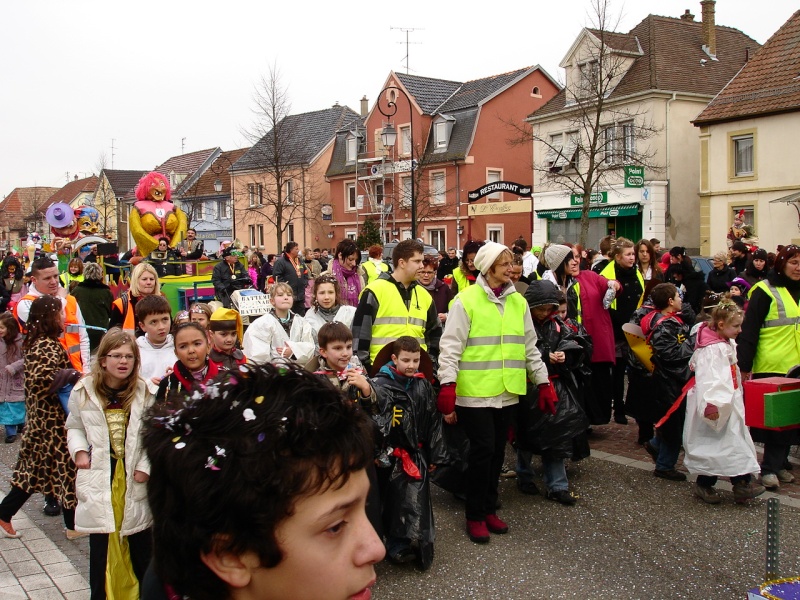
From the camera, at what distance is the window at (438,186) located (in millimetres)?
42000

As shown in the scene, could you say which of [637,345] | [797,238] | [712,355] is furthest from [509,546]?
[797,238]

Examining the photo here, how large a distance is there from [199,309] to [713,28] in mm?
32715

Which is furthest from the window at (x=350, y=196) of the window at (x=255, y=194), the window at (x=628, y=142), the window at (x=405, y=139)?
the window at (x=628, y=142)

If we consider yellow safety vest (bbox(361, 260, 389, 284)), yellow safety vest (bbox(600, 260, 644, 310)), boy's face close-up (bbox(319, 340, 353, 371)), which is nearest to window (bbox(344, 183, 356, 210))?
yellow safety vest (bbox(361, 260, 389, 284))

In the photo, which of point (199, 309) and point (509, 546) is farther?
point (199, 309)

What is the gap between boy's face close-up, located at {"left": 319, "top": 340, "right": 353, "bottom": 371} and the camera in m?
5.01

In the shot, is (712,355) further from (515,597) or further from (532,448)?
(515,597)

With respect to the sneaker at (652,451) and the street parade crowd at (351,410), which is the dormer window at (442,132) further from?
the sneaker at (652,451)

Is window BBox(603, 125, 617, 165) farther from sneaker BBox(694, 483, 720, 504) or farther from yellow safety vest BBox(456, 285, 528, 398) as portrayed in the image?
yellow safety vest BBox(456, 285, 528, 398)

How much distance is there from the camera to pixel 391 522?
A: 16.0 ft

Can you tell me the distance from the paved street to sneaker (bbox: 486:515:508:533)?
9cm

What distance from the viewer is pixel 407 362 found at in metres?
4.99

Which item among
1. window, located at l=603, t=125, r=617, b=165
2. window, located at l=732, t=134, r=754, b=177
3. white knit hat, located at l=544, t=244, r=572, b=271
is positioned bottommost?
white knit hat, located at l=544, t=244, r=572, b=271

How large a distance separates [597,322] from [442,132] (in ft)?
118
